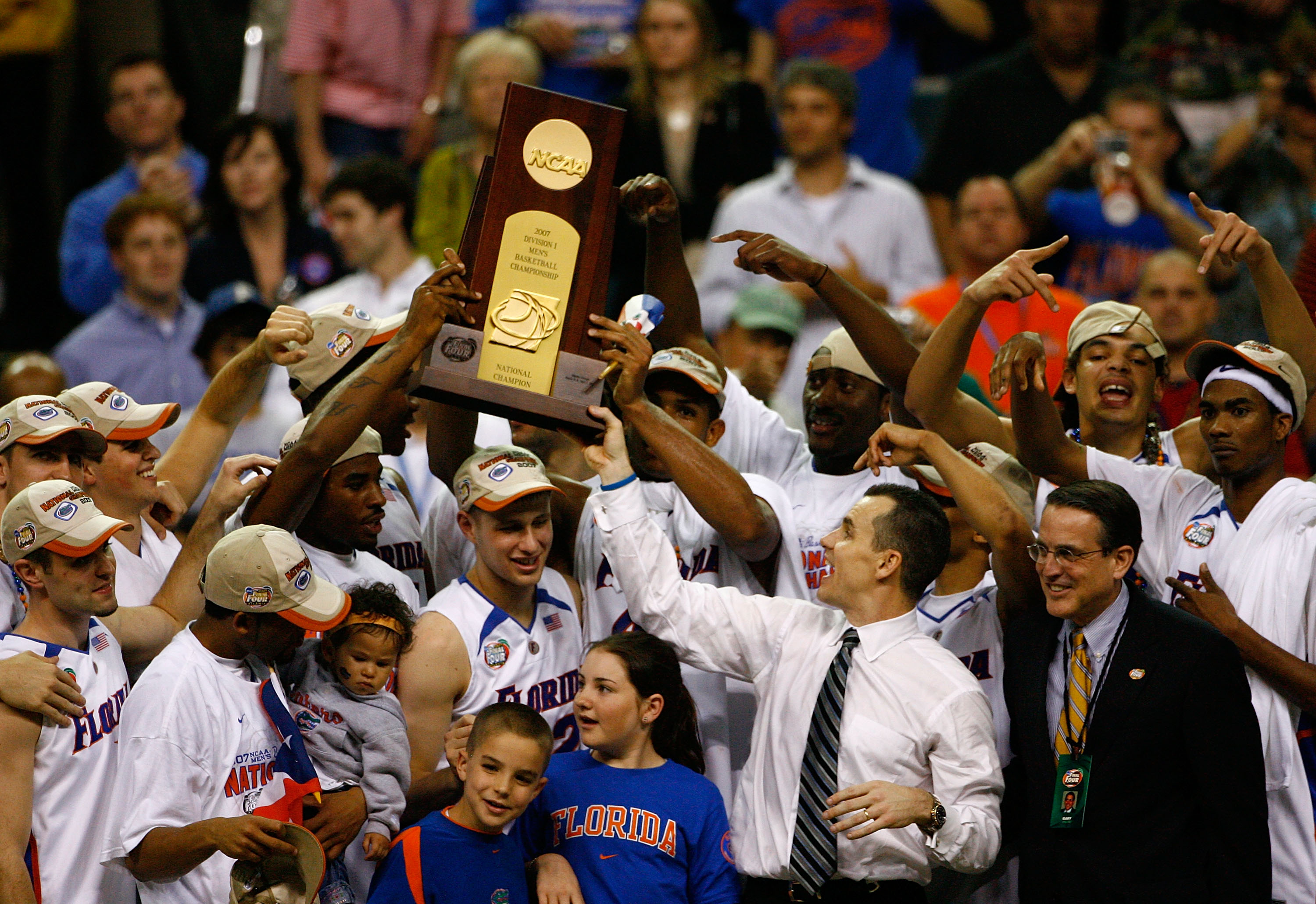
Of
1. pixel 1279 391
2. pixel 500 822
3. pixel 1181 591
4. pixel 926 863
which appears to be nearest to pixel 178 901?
pixel 500 822

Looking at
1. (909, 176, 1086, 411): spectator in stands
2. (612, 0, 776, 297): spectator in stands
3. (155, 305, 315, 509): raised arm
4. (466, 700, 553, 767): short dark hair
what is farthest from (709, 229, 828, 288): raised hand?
(612, 0, 776, 297): spectator in stands

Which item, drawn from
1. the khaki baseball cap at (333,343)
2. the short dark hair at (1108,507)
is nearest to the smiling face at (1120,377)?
the short dark hair at (1108,507)

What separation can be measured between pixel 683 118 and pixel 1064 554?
189 inches

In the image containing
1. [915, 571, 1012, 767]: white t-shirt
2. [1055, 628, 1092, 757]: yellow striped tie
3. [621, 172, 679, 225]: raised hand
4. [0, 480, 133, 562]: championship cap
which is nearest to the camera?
[0, 480, 133, 562]: championship cap

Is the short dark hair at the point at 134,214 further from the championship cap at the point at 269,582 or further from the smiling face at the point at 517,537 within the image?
the championship cap at the point at 269,582

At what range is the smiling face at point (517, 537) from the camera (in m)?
5.68

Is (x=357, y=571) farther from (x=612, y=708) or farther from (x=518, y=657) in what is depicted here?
(x=612, y=708)

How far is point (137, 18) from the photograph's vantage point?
Answer: 10945mm

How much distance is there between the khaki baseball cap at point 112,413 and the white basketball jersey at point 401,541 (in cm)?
90

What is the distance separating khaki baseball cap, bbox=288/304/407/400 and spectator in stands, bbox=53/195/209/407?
316 centimetres

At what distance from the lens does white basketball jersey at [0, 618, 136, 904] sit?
4.98 metres

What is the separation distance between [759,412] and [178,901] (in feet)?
9.64

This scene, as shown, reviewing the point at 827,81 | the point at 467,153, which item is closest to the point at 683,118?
the point at 827,81

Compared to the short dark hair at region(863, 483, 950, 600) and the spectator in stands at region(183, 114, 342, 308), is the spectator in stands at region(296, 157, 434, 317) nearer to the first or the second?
the spectator in stands at region(183, 114, 342, 308)
